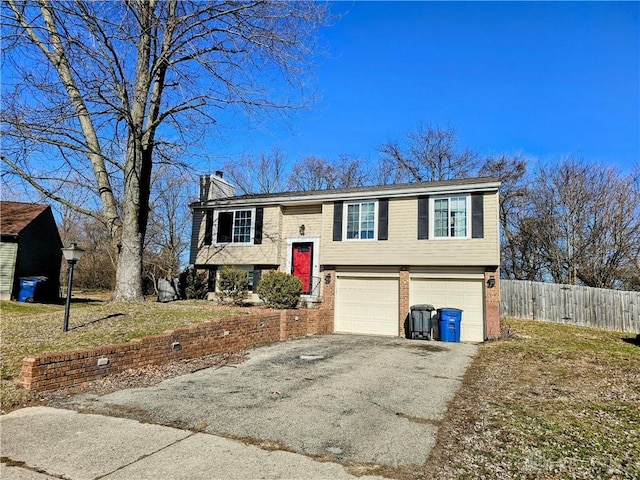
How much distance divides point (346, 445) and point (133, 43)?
1157 centimetres

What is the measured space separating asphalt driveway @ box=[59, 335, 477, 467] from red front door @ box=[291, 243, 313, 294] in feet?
23.7

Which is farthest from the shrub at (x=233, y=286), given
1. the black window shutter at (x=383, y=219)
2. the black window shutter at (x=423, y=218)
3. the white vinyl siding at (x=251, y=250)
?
the black window shutter at (x=423, y=218)

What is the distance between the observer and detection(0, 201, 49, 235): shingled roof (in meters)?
18.1

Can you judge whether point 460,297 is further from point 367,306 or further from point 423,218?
point 367,306

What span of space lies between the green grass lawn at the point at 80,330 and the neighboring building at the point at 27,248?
9962mm

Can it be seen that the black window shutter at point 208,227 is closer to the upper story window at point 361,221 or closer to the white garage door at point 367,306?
the white garage door at point 367,306

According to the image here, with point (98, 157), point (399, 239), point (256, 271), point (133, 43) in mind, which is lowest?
point (256, 271)

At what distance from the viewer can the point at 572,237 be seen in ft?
79.0

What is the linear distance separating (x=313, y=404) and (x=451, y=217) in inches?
395

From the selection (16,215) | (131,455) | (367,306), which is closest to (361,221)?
(367,306)

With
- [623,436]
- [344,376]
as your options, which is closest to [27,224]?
[344,376]

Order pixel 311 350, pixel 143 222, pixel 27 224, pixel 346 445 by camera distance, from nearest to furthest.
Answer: pixel 346 445 < pixel 311 350 < pixel 143 222 < pixel 27 224

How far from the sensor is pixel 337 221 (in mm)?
15672

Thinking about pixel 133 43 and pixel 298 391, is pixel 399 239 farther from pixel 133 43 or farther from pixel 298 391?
pixel 133 43
